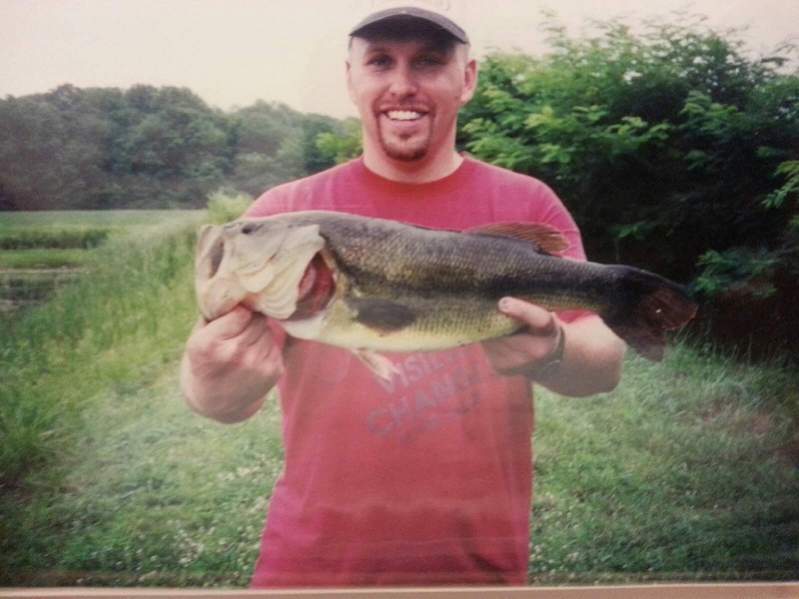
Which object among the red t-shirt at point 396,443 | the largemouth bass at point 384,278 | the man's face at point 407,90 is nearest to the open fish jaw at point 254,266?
the largemouth bass at point 384,278

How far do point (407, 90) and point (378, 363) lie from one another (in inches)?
32.3

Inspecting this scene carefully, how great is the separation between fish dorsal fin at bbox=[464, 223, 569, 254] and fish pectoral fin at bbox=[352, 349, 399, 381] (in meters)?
0.46

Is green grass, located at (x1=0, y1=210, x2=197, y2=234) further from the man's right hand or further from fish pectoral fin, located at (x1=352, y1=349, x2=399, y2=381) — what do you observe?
fish pectoral fin, located at (x1=352, y1=349, x2=399, y2=381)

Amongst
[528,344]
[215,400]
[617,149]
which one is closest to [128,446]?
[215,400]

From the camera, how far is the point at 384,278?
2713 mm

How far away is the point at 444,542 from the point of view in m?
2.86

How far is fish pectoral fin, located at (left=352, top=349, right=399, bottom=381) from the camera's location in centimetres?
274

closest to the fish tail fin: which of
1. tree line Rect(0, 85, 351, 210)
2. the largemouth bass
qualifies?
the largemouth bass

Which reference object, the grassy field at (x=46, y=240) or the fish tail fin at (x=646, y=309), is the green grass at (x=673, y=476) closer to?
the fish tail fin at (x=646, y=309)

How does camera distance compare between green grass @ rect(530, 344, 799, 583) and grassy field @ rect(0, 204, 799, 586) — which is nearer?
grassy field @ rect(0, 204, 799, 586)

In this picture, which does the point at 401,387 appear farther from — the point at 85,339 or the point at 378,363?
the point at 85,339

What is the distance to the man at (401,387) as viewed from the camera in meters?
2.75

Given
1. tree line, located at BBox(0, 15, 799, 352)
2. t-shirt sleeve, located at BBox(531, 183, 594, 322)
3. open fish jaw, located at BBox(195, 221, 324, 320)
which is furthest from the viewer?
t-shirt sleeve, located at BBox(531, 183, 594, 322)

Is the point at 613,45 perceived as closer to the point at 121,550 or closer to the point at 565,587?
the point at 565,587
